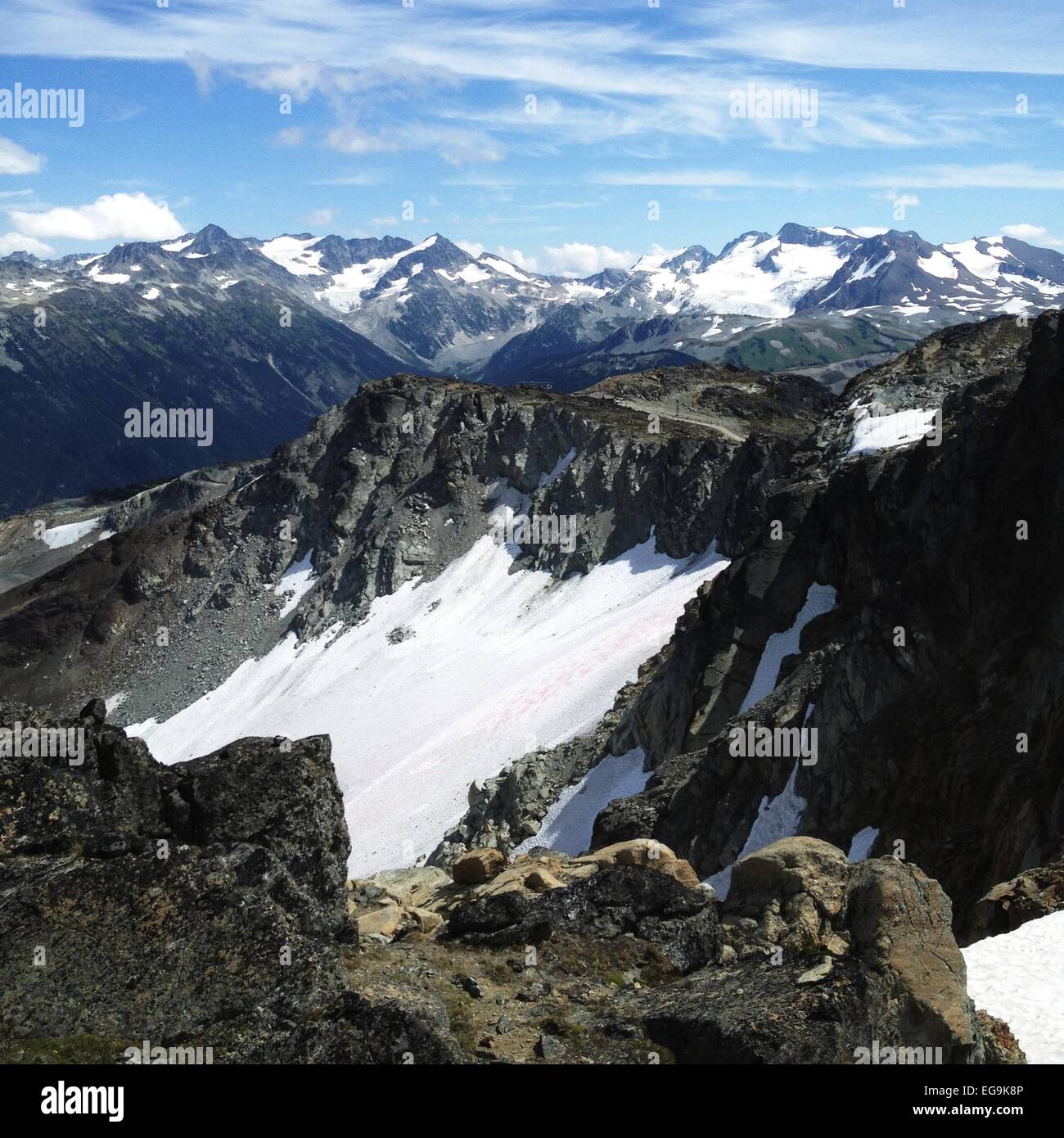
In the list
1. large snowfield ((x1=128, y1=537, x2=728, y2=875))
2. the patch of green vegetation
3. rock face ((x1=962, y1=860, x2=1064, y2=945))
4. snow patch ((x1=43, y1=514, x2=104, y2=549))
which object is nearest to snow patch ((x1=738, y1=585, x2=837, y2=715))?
large snowfield ((x1=128, y1=537, x2=728, y2=875))

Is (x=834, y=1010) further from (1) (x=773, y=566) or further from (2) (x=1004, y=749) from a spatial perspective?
(1) (x=773, y=566)

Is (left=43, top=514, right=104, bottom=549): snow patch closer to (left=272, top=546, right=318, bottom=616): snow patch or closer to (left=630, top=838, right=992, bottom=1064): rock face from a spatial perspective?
(left=272, top=546, right=318, bottom=616): snow patch

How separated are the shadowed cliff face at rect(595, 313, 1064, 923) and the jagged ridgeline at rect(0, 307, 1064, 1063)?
151 mm

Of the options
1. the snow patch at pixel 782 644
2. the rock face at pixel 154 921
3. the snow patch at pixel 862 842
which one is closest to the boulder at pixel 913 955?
the rock face at pixel 154 921

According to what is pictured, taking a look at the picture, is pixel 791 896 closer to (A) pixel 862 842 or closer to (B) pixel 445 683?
(A) pixel 862 842

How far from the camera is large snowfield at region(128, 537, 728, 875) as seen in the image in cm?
6950

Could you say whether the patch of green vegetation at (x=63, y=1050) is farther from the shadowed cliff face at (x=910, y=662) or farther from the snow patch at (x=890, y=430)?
the snow patch at (x=890, y=430)

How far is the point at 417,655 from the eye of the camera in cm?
9488

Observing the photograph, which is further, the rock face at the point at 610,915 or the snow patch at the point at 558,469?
the snow patch at the point at 558,469

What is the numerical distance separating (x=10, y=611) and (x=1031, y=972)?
439 ft

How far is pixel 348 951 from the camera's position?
17.9 meters

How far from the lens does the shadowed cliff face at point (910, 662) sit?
31500mm

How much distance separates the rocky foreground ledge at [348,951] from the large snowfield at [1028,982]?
987 mm
